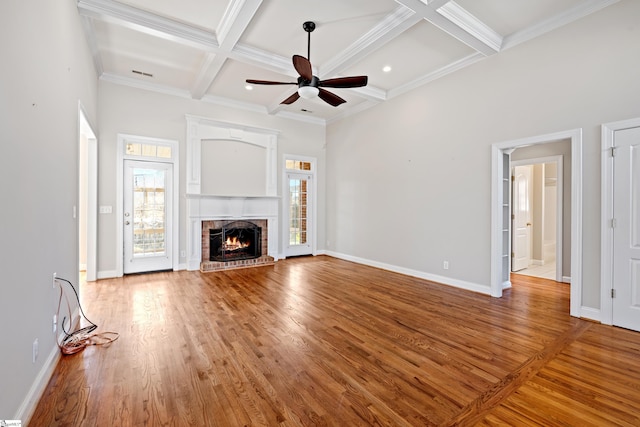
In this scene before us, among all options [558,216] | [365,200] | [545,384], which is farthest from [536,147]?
[545,384]

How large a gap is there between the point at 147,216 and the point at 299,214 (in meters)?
3.32

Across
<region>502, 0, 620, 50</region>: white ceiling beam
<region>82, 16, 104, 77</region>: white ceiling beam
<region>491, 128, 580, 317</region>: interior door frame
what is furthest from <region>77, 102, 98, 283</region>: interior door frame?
<region>502, 0, 620, 50</region>: white ceiling beam

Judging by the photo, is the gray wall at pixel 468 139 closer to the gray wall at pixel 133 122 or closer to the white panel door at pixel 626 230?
the white panel door at pixel 626 230

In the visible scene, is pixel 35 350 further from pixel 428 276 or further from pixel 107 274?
pixel 428 276

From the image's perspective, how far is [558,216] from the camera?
5.07 m

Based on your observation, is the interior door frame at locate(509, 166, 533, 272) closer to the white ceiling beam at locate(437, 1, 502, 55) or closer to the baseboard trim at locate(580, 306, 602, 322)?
the white ceiling beam at locate(437, 1, 502, 55)

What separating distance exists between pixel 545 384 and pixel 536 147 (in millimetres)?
4549

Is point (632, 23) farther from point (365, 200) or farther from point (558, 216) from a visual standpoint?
point (365, 200)

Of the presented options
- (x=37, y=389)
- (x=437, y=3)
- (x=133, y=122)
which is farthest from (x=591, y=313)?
(x=133, y=122)

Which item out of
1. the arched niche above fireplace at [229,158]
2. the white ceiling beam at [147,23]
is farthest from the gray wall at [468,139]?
the white ceiling beam at [147,23]

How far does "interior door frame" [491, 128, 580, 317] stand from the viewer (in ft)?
11.1

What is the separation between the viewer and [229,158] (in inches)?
247

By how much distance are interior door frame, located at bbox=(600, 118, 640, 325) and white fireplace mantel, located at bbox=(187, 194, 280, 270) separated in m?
5.41

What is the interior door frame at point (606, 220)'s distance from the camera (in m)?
3.15
